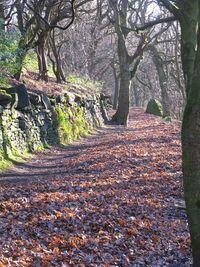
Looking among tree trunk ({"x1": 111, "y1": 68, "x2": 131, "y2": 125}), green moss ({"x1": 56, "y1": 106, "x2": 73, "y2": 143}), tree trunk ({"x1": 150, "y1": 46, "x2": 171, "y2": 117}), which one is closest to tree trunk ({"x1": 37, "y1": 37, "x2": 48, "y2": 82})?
green moss ({"x1": 56, "y1": 106, "x2": 73, "y2": 143})

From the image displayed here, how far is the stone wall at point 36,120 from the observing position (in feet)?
39.5

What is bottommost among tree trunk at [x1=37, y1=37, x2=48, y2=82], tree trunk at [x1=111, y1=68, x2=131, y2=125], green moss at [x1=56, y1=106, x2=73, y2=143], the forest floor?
the forest floor

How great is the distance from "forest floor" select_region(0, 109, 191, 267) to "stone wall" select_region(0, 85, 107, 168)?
2.25ft

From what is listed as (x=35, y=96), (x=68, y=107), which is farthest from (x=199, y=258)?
(x=68, y=107)

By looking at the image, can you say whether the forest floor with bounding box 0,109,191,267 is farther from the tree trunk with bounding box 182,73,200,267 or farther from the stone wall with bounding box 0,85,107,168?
the tree trunk with bounding box 182,73,200,267

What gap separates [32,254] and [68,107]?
42.3ft

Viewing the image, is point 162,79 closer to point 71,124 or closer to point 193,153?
point 71,124

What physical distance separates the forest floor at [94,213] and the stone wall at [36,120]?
68 centimetres

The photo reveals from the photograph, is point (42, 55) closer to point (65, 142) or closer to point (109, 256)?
point (65, 142)

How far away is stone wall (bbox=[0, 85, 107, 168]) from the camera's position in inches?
475

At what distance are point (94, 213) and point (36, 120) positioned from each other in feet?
24.0

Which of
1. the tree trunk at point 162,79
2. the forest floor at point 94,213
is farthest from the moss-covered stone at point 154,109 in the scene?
the forest floor at point 94,213

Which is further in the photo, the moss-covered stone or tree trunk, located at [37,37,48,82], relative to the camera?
the moss-covered stone

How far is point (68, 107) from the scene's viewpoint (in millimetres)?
18375
